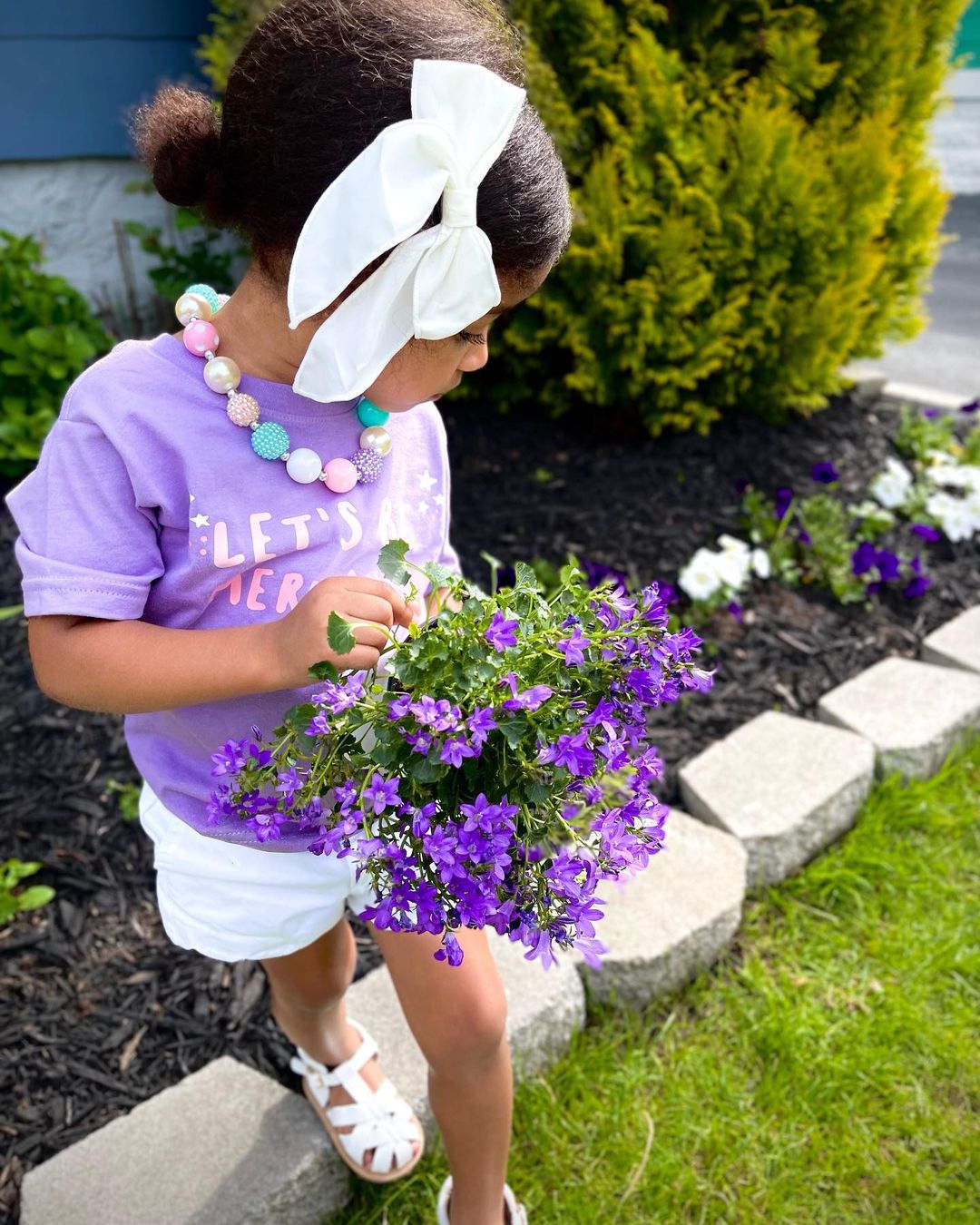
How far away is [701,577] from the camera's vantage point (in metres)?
3.14

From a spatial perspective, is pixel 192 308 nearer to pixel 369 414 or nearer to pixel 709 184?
pixel 369 414

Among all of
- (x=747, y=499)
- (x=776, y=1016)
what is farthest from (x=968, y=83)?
(x=776, y=1016)

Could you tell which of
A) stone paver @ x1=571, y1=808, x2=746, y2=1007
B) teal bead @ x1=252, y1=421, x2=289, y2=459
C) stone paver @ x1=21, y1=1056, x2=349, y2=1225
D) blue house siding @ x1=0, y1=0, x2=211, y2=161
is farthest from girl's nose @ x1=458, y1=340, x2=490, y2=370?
blue house siding @ x1=0, y1=0, x2=211, y2=161

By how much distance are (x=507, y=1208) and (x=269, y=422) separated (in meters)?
1.26

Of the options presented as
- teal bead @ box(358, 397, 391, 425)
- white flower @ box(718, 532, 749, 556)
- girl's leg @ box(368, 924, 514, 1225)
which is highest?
teal bead @ box(358, 397, 391, 425)

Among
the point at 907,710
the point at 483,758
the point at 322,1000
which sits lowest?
the point at 907,710

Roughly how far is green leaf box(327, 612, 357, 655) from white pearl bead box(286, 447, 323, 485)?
323mm

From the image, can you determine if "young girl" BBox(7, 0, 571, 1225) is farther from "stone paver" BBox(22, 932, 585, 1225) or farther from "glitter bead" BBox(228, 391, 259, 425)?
"stone paver" BBox(22, 932, 585, 1225)

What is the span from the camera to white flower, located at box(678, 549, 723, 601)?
313cm

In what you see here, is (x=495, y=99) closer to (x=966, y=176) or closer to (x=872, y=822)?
(x=872, y=822)

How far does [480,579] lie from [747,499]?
0.95 meters

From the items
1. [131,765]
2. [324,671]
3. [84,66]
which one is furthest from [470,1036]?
[84,66]

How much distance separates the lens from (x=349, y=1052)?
1.84 m

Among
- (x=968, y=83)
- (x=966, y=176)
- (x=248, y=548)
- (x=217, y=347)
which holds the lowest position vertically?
(x=966, y=176)
